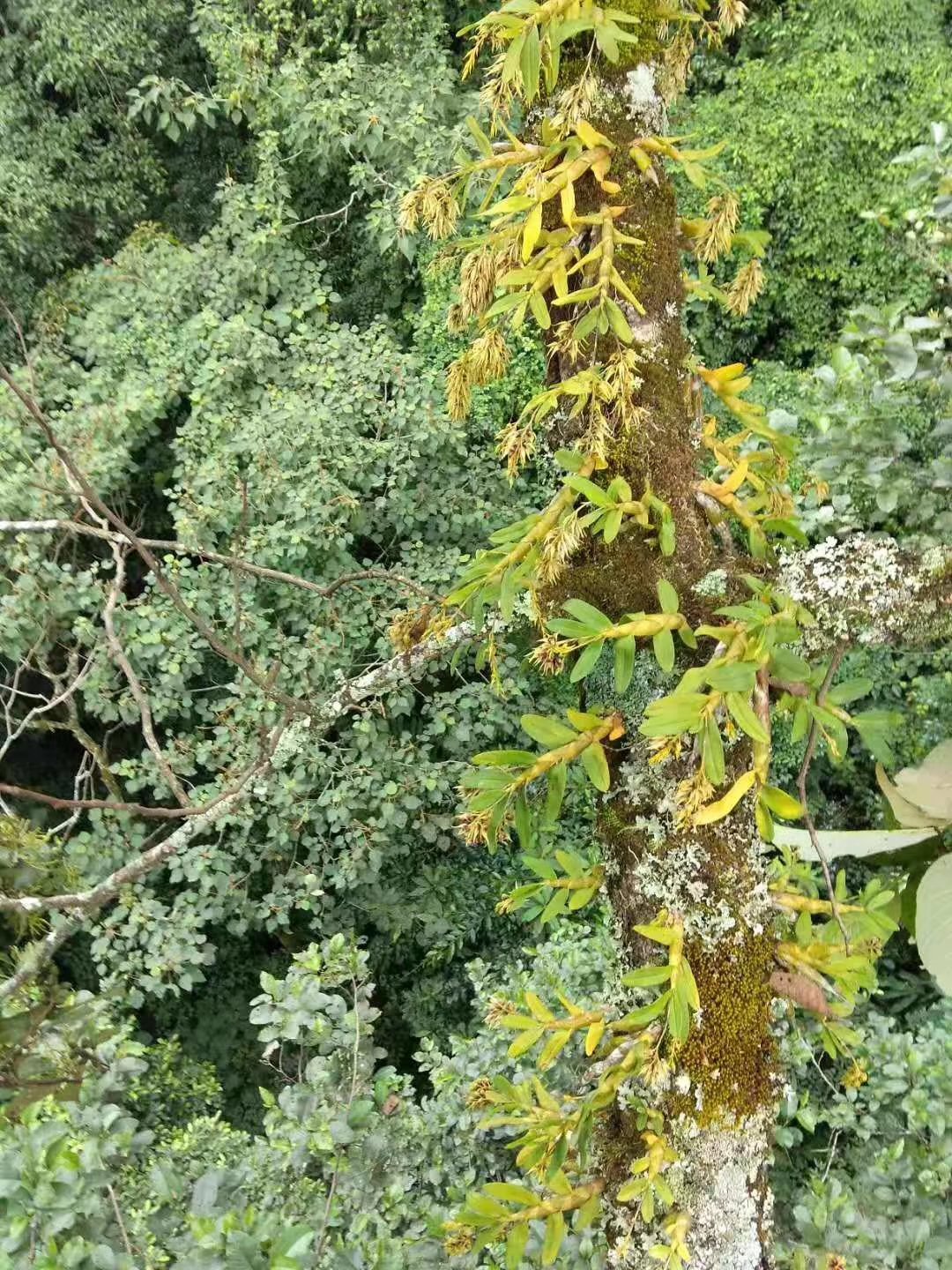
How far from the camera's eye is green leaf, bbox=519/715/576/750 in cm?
86

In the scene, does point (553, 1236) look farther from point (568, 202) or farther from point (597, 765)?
point (568, 202)

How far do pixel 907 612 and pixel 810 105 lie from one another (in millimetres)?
4015

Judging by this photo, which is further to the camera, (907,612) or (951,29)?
(951,29)


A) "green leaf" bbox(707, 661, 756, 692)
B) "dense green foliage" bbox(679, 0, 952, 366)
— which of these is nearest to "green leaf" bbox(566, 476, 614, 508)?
"green leaf" bbox(707, 661, 756, 692)

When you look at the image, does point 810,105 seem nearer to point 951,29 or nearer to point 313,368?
point 951,29

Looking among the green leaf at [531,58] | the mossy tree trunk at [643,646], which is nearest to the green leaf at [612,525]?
the mossy tree trunk at [643,646]

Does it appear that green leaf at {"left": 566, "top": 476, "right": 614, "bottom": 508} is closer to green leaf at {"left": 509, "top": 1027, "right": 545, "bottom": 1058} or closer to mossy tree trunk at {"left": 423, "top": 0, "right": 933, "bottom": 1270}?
mossy tree trunk at {"left": 423, "top": 0, "right": 933, "bottom": 1270}

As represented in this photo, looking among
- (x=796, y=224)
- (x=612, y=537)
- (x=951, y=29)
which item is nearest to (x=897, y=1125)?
(x=612, y=537)

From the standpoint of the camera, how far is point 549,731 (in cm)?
86

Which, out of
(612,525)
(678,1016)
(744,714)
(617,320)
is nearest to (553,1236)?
(678,1016)

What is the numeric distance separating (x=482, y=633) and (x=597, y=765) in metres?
1.18

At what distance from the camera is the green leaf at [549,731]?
0.86 metres

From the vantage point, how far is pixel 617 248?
94cm

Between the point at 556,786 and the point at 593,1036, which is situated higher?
the point at 556,786
